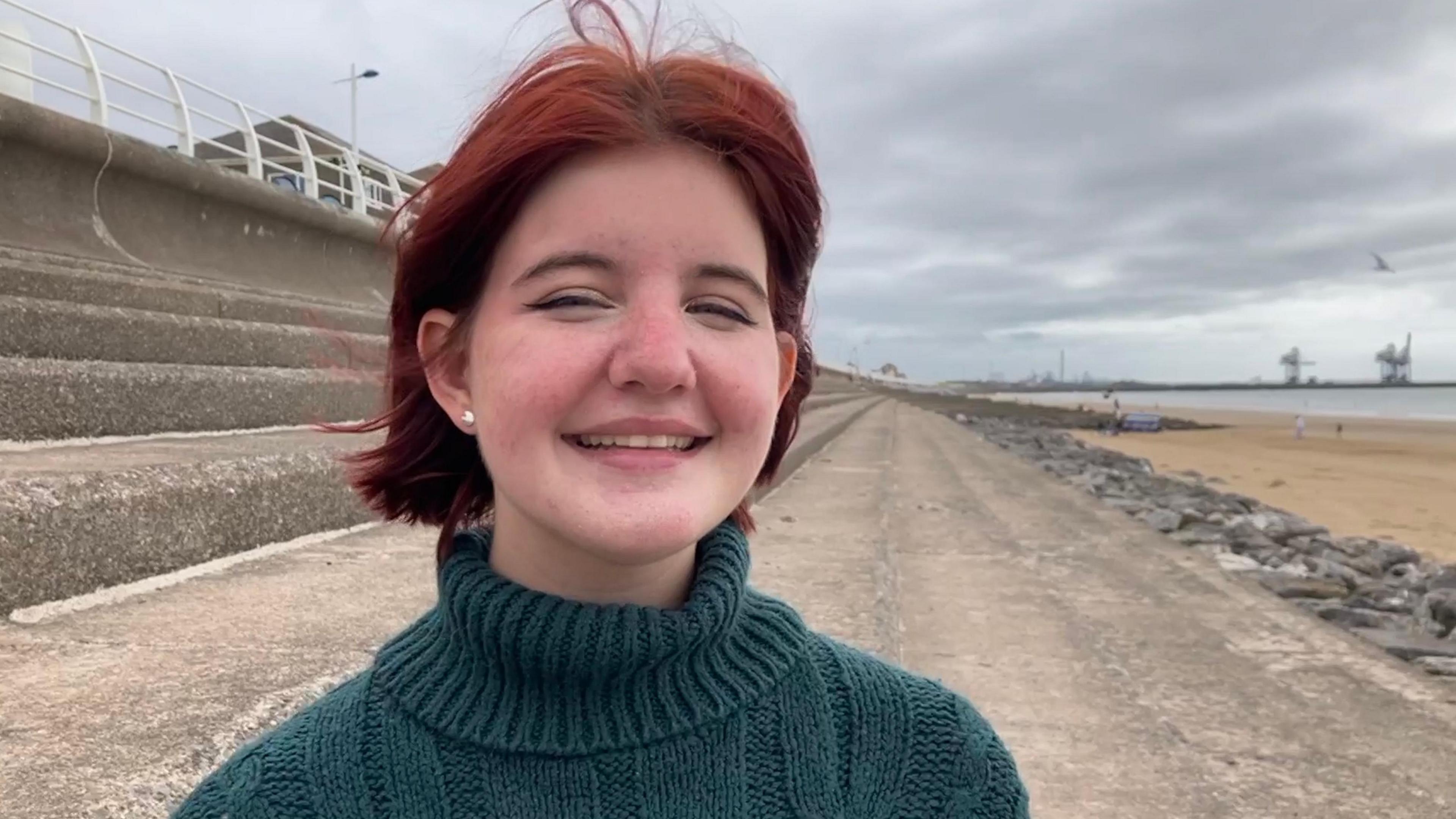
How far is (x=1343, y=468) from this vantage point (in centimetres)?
2031

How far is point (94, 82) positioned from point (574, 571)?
24.2 feet

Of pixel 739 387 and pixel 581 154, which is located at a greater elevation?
pixel 581 154

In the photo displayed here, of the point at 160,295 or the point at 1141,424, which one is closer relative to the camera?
the point at 160,295

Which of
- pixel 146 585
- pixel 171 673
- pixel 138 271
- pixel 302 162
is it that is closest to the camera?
pixel 171 673

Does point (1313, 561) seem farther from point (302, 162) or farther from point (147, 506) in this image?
point (302, 162)

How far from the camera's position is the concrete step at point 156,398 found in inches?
108

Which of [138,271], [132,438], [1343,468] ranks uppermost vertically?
[138,271]

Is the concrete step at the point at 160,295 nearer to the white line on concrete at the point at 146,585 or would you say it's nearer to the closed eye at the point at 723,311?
the white line on concrete at the point at 146,585

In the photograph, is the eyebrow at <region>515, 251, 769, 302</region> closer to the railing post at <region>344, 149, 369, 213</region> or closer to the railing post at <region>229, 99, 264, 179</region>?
the railing post at <region>229, 99, 264, 179</region>

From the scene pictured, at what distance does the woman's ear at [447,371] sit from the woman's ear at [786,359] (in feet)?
1.24

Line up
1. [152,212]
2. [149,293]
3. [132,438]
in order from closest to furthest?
[132,438] < [149,293] < [152,212]

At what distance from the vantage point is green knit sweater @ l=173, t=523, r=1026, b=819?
3.04ft

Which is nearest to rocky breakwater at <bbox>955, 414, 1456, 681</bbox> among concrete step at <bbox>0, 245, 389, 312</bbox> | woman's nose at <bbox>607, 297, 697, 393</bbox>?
woman's nose at <bbox>607, 297, 697, 393</bbox>

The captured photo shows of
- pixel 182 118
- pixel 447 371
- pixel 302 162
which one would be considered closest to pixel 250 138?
pixel 182 118
